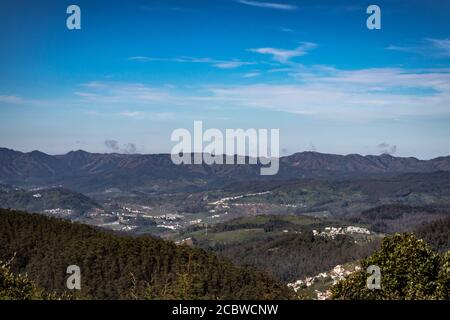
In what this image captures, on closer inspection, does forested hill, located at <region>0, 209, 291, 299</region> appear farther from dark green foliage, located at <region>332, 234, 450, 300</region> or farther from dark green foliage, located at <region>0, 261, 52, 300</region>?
dark green foliage, located at <region>0, 261, 52, 300</region>

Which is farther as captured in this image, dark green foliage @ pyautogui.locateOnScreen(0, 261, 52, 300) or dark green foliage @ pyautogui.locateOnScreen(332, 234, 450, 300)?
dark green foliage @ pyautogui.locateOnScreen(332, 234, 450, 300)

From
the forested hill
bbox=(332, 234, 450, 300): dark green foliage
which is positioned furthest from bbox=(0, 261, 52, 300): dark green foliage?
the forested hill

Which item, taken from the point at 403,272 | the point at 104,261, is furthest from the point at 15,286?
the point at 104,261

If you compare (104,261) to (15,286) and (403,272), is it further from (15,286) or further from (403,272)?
(403,272)

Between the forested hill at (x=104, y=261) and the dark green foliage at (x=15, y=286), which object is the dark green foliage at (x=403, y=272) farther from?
the forested hill at (x=104, y=261)

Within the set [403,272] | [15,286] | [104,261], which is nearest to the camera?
[15,286]

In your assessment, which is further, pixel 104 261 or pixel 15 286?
pixel 104 261

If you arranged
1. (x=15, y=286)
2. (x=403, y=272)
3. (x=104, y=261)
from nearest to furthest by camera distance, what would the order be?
(x=15, y=286) < (x=403, y=272) < (x=104, y=261)

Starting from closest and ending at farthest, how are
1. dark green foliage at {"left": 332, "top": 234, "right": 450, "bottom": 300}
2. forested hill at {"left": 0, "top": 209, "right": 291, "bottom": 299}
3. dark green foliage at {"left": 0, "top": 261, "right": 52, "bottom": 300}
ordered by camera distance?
dark green foliage at {"left": 0, "top": 261, "right": 52, "bottom": 300} < dark green foliage at {"left": 332, "top": 234, "right": 450, "bottom": 300} < forested hill at {"left": 0, "top": 209, "right": 291, "bottom": 299}
